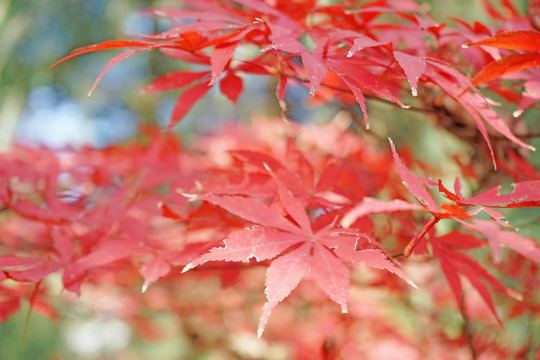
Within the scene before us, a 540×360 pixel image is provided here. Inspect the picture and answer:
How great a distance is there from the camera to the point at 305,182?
61 cm

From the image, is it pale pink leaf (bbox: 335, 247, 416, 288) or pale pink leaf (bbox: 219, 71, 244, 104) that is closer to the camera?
pale pink leaf (bbox: 335, 247, 416, 288)

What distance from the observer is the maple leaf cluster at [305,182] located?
417 mm

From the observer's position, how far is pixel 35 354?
1.91m

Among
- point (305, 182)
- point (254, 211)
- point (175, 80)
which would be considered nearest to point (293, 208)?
point (254, 211)

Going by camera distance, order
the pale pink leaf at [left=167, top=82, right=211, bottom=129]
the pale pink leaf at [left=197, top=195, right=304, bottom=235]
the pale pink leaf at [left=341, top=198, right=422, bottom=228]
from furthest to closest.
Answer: the pale pink leaf at [left=167, top=82, right=211, bottom=129], the pale pink leaf at [left=197, top=195, right=304, bottom=235], the pale pink leaf at [left=341, top=198, right=422, bottom=228]

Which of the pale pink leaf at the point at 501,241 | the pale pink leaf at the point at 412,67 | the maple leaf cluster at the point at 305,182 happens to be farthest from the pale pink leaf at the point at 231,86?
the pale pink leaf at the point at 501,241

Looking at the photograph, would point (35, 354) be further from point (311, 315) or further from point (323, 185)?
point (323, 185)

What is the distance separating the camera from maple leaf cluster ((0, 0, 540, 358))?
0.42 meters

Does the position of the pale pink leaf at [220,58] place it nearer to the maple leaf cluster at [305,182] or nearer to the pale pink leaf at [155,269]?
the maple leaf cluster at [305,182]

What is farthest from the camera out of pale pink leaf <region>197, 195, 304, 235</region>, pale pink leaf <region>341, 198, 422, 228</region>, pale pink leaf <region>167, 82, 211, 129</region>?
pale pink leaf <region>167, 82, 211, 129</region>

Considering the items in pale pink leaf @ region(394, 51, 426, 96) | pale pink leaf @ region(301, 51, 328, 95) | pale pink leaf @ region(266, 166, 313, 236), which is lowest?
pale pink leaf @ region(266, 166, 313, 236)

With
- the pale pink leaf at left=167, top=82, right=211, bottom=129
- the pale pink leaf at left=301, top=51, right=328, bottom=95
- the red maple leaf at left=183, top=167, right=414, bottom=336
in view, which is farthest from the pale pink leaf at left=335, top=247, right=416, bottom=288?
the pale pink leaf at left=167, top=82, right=211, bottom=129

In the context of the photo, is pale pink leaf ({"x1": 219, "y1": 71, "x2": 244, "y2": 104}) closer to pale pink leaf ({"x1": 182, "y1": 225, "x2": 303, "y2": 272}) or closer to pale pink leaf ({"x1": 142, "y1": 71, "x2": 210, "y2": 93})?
pale pink leaf ({"x1": 142, "y1": 71, "x2": 210, "y2": 93})

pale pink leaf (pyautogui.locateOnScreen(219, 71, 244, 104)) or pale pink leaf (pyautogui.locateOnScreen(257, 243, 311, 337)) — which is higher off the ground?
pale pink leaf (pyautogui.locateOnScreen(219, 71, 244, 104))
